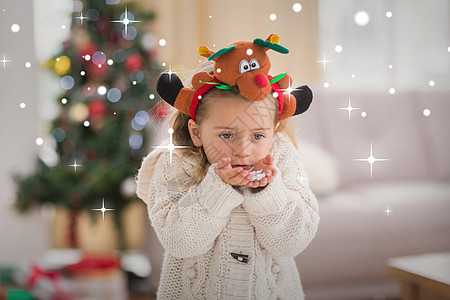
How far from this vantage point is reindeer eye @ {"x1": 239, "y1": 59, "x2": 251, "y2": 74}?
0.79 m

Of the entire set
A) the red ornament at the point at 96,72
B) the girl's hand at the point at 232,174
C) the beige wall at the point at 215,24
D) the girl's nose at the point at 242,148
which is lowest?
the girl's hand at the point at 232,174

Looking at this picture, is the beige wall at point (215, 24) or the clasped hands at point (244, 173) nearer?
the clasped hands at point (244, 173)

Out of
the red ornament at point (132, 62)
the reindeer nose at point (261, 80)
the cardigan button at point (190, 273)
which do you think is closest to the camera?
the reindeer nose at point (261, 80)

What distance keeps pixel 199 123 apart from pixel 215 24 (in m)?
1.54

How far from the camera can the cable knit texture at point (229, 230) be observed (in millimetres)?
832

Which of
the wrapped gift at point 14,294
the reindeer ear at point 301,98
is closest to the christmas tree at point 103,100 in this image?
the wrapped gift at point 14,294

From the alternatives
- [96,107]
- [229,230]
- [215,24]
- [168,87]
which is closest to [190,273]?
[229,230]

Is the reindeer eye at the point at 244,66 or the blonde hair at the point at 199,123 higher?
the reindeer eye at the point at 244,66

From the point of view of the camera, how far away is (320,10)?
2.51m

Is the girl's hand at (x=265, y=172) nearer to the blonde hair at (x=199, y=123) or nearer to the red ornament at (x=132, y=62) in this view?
the blonde hair at (x=199, y=123)

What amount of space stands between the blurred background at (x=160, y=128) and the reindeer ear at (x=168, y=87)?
670 millimetres

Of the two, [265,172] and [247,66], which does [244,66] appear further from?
[265,172]

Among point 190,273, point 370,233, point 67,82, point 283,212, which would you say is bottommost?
point 370,233

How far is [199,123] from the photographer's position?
86 centimetres
